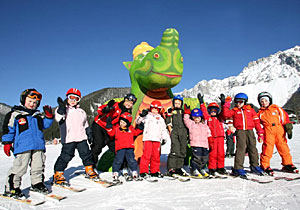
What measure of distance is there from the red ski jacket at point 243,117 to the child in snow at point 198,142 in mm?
428

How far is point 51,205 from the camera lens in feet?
8.23

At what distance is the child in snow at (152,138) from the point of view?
3775 millimetres

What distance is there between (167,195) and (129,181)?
3.22ft

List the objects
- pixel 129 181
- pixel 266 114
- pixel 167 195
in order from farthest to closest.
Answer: pixel 266 114, pixel 129 181, pixel 167 195

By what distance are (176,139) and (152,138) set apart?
44 cm

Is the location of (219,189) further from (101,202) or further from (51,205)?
(51,205)

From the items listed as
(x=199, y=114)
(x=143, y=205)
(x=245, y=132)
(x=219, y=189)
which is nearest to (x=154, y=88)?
(x=199, y=114)

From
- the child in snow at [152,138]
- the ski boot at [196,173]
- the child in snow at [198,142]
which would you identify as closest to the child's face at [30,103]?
the child in snow at [152,138]

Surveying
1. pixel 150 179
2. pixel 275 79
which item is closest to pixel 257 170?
pixel 150 179

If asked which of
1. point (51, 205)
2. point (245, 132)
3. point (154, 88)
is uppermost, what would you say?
point (154, 88)

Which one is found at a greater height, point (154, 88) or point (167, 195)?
point (154, 88)

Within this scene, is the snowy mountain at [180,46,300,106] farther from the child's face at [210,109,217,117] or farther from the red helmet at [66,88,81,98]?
the red helmet at [66,88,81,98]

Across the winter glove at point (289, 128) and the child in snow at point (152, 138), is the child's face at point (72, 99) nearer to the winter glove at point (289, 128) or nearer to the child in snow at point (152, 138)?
the child in snow at point (152, 138)

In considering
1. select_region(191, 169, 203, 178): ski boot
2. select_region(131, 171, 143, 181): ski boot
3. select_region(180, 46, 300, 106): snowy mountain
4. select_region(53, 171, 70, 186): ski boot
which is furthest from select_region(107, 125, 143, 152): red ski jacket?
select_region(180, 46, 300, 106): snowy mountain
